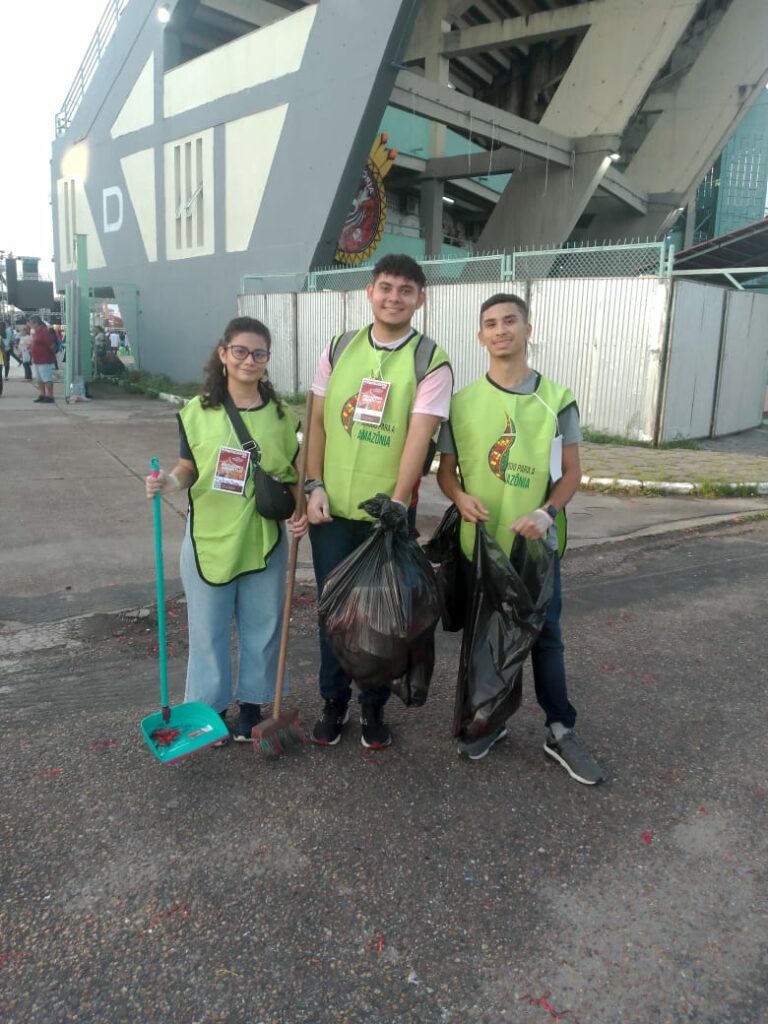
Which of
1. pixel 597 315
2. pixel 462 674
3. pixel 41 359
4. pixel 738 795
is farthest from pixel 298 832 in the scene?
pixel 41 359

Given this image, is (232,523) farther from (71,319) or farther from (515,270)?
(71,319)

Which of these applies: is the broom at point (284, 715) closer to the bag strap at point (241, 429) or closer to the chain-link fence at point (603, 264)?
the bag strap at point (241, 429)

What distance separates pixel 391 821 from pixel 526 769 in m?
0.67

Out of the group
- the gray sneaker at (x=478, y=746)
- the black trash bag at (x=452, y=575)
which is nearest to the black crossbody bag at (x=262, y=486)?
the black trash bag at (x=452, y=575)

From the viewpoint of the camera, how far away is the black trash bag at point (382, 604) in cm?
271

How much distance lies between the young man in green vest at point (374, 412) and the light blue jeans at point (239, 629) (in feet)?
0.82

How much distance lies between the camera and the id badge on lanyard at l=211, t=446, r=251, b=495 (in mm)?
2980

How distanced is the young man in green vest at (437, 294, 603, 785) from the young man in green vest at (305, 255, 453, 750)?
172 millimetres

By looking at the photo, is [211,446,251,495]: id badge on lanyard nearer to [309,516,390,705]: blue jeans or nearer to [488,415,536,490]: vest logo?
[309,516,390,705]: blue jeans

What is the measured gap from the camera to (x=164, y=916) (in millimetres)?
2248

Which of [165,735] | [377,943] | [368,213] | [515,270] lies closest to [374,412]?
[165,735]

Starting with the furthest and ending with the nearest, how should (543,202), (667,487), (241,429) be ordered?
(543,202) < (667,487) < (241,429)

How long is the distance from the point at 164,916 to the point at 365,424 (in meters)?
1.78

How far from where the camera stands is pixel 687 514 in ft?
25.5
